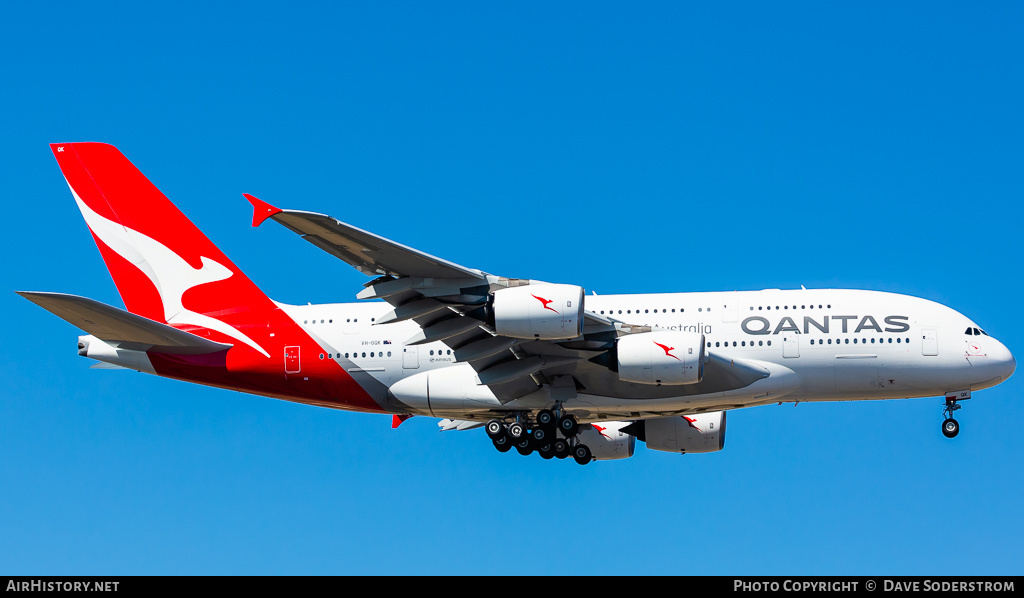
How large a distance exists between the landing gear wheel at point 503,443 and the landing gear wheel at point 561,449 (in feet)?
4.39

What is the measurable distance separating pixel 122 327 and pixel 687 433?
17.8m

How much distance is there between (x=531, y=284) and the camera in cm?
3039

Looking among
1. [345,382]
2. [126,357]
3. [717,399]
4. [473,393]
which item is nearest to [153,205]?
[126,357]

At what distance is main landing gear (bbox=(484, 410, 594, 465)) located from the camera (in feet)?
111

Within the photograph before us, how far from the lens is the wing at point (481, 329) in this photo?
28.5 m

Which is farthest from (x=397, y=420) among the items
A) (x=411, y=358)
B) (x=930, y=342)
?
(x=930, y=342)

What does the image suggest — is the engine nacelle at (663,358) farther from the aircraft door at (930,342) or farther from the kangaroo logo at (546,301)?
the aircraft door at (930,342)

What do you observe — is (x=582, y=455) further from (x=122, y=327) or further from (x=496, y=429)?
(x=122, y=327)

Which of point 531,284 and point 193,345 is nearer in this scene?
point 531,284

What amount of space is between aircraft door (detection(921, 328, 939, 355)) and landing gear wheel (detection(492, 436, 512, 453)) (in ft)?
39.0

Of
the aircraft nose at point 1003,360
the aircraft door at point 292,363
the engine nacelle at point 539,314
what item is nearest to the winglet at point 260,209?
the engine nacelle at point 539,314
